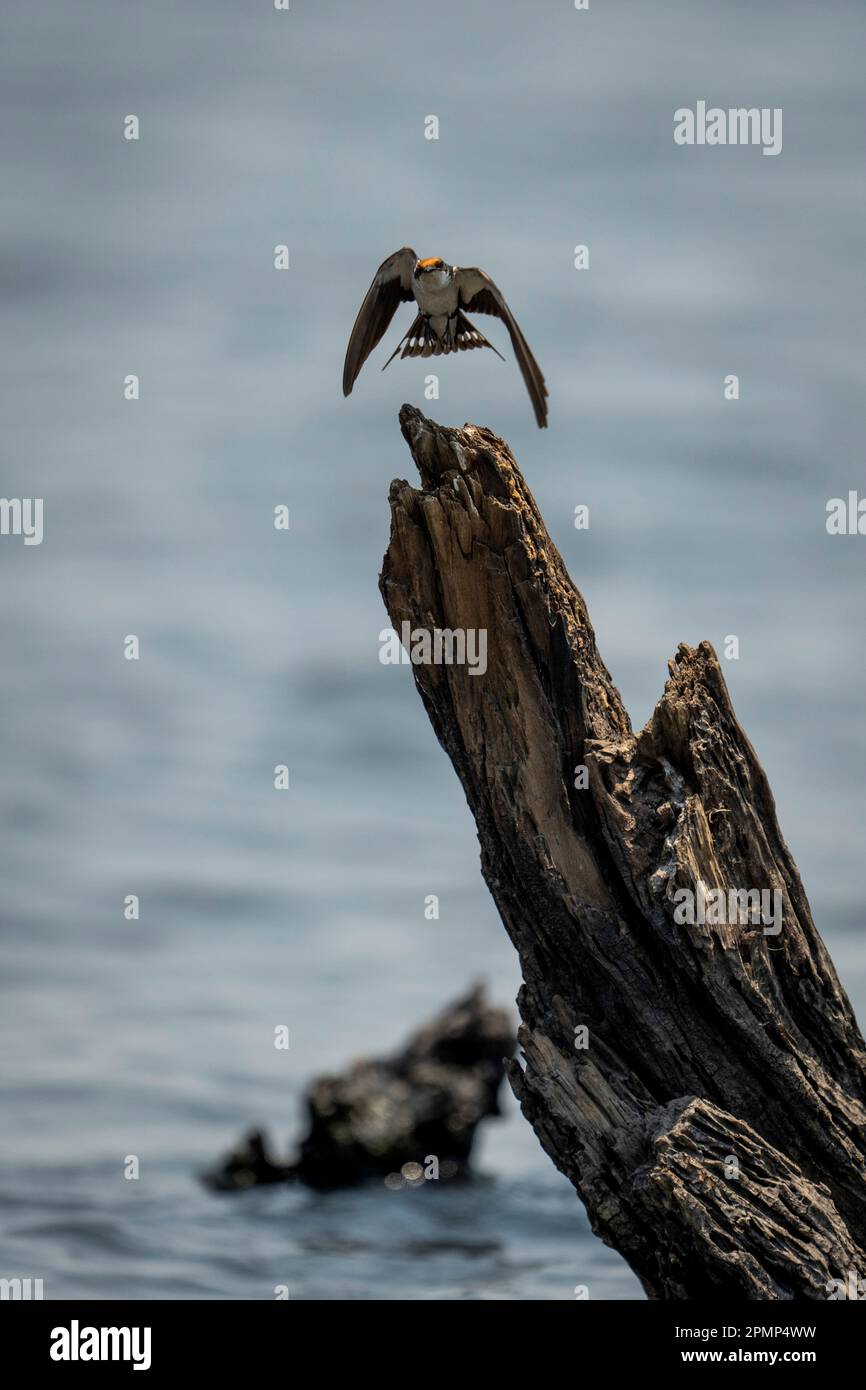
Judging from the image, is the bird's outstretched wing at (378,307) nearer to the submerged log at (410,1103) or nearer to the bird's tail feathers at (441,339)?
the bird's tail feathers at (441,339)

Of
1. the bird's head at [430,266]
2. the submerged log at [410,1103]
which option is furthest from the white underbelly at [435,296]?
the submerged log at [410,1103]

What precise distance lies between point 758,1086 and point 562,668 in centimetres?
348

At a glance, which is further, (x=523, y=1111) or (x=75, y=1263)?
(x=75, y=1263)

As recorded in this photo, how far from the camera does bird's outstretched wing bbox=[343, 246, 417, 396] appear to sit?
14117 mm

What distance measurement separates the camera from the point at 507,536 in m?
10.7

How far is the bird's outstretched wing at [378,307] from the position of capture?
46.3 ft

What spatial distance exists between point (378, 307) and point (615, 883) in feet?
23.2

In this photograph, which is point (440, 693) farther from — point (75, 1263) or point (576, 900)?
point (75, 1263)

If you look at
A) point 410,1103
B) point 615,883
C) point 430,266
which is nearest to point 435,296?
point 430,266

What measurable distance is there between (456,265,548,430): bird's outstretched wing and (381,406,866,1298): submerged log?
2059mm

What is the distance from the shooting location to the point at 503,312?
13.7 metres


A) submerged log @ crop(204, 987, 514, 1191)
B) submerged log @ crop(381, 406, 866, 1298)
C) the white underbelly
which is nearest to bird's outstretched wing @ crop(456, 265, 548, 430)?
the white underbelly

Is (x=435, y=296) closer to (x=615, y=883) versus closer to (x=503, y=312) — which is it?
(x=503, y=312)

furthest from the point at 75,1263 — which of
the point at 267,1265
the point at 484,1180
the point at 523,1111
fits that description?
the point at 523,1111
